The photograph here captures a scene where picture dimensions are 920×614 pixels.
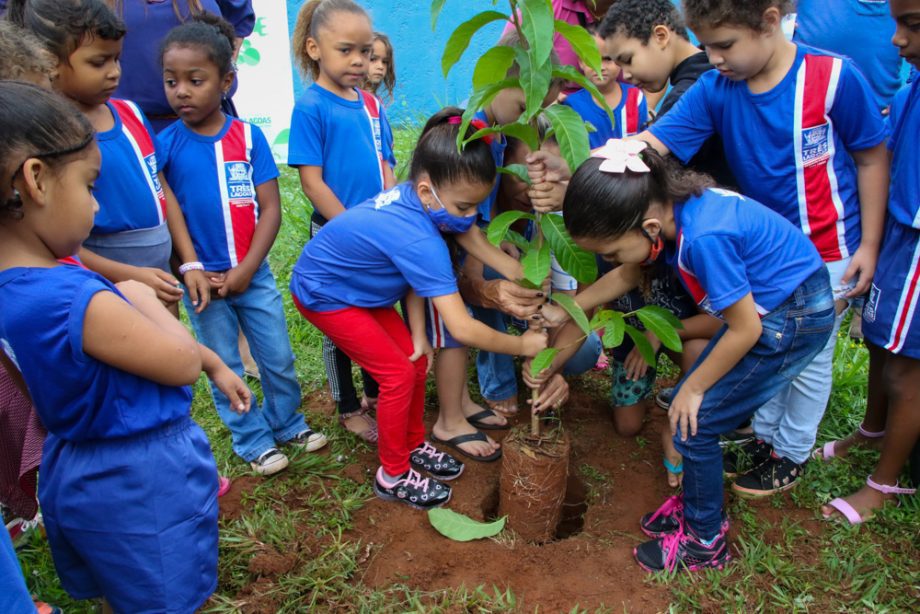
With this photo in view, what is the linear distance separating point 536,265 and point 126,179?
1.38m

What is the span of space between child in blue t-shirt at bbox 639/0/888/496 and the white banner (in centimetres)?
534

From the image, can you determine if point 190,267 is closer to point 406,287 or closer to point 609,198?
point 406,287

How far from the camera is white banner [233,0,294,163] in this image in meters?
6.84

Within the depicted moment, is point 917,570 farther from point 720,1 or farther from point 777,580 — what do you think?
point 720,1

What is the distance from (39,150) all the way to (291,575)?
147 cm

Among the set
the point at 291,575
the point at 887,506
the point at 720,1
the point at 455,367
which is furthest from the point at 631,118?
the point at 291,575

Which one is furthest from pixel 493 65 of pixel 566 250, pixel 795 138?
pixel 795 138

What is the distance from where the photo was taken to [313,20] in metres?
2.99

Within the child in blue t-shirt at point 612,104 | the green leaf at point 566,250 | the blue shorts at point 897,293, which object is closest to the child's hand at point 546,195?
the green leaf at point 566,250

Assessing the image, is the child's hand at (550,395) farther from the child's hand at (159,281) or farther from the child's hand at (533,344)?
the child's hand at (159,281)

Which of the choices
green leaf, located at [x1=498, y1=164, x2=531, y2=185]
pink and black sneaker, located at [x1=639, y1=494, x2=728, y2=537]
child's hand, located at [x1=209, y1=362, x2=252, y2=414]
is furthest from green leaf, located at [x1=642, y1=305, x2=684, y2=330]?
child's hand, located at [x1=209, y1=362, x2=252, y2=414]

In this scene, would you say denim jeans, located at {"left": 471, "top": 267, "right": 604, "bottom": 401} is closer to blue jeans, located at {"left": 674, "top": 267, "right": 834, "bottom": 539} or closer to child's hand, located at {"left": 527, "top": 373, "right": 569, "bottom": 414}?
child's hand, located at {"left": 527, "top": 373, "right": 569, "bottom": 414}

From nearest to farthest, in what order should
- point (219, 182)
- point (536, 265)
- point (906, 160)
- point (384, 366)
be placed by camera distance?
1. point (536, 265)
2. point (906, 160)
3. point (384, 366)
4. point (219, 182)

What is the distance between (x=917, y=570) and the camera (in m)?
2.19
